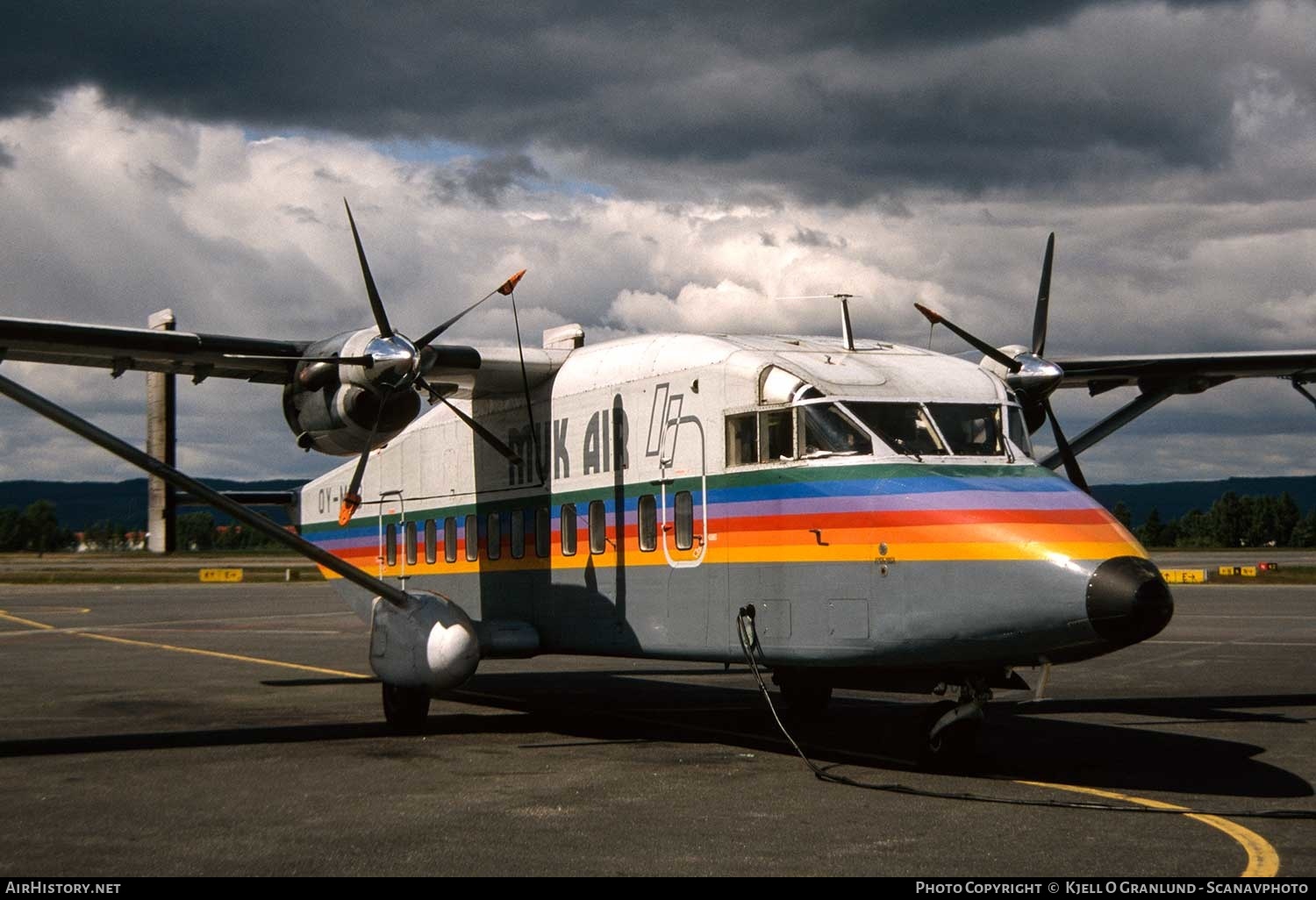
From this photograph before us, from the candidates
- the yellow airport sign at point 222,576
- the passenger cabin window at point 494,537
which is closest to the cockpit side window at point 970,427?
the passenger cabin window at point 494,537

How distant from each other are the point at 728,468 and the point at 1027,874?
542cm

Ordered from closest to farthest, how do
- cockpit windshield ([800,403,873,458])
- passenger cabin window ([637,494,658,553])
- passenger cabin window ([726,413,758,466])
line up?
cockpit windshield ([800,403,873,458]), passenger cabin window ([726,413,758,466]), passenger cabin window ([637,494,658,553])

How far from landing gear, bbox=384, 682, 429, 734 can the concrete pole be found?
13.4 feet

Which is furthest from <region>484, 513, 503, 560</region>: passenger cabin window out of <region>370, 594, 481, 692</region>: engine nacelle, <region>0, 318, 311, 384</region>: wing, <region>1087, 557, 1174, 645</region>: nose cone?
<region>1087, 557, 1174, 645</region>: nose cone

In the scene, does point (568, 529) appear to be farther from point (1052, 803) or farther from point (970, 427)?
point (1052, 803)

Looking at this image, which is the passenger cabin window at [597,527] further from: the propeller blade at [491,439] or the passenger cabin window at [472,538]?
the passenger cabin window at [472,538]

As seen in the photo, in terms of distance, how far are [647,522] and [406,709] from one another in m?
3.46

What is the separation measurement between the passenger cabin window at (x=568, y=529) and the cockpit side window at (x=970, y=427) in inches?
181

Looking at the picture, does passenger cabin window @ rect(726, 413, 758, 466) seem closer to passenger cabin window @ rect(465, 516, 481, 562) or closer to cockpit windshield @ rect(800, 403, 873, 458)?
cockpit windshield @ rect(800, 403, 873, 458)

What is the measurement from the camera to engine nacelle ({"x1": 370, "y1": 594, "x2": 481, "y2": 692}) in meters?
14.0

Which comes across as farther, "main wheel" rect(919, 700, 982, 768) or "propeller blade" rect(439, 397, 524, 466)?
"propeller blade" rect(439, 397, 524, 466)

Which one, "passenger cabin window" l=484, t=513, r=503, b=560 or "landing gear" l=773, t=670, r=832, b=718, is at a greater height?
"passenger cabin window" l=484, t=513, r=503, b=560

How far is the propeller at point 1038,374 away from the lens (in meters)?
15.0

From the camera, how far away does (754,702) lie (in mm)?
17469
